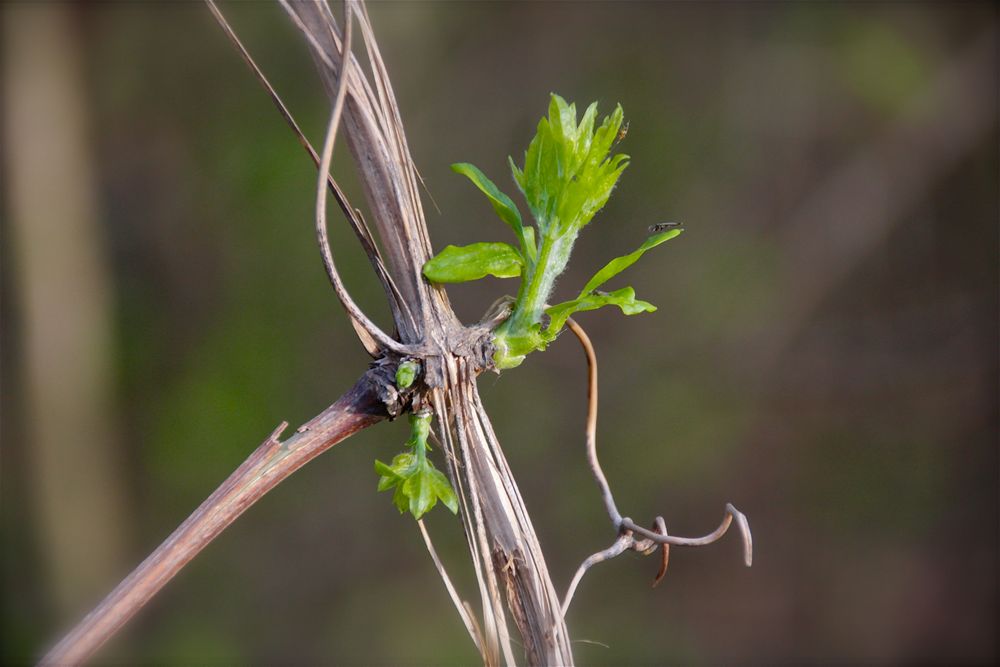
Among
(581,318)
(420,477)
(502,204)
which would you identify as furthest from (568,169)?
(581,318)

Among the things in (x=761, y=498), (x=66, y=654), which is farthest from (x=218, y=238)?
(x=66, y=654)

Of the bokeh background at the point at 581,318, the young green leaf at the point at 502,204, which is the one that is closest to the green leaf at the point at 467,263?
the young green leaf at the point at 502,204

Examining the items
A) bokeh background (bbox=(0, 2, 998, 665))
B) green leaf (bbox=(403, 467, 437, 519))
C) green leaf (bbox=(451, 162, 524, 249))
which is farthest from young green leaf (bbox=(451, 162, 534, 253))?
bokeh background (bbox=(0, 2, 998, 665))

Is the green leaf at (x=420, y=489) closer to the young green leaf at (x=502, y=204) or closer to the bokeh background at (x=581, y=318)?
the young green leaf at (x=502, y=204)

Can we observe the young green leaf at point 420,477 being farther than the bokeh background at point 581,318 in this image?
No

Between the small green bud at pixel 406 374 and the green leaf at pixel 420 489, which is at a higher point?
the small green bud at pixel 406 374
